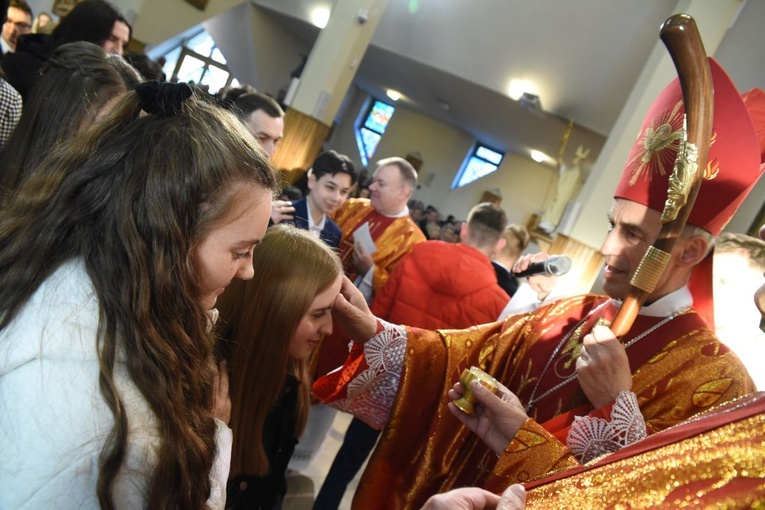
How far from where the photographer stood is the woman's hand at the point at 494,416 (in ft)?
4.80

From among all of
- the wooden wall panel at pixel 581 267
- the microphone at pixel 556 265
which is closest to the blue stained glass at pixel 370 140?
the wooden wall panel at pixel 581 267

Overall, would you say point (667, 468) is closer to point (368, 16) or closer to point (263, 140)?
point (263, 140)

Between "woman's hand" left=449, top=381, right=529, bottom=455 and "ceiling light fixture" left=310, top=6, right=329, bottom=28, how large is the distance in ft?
33.2

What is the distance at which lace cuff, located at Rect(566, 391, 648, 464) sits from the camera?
4.43ft

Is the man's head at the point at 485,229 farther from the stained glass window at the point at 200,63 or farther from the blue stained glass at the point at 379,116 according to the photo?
the blue stained glass at the point at 379,116

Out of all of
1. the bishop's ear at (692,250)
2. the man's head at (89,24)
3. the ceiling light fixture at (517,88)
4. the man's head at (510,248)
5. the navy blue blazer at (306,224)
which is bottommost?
the navy blue blazer at (306,224)

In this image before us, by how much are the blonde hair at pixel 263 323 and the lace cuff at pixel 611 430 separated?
32.1 inches

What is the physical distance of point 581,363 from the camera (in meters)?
1.48

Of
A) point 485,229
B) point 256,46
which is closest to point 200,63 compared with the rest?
point 256,46

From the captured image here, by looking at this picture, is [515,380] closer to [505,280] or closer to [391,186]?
[505,280]

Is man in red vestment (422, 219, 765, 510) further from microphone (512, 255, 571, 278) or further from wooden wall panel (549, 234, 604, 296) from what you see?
wooden wall panel (549, 234, 604, 296)

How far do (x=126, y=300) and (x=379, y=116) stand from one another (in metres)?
18.1

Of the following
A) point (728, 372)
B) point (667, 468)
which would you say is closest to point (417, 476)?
point (728, 372)

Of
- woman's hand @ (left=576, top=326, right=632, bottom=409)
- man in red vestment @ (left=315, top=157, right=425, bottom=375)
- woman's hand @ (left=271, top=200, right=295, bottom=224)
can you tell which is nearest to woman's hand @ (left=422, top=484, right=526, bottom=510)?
woman's hand @ (left=576, top=326, right=632, bottom=409)
